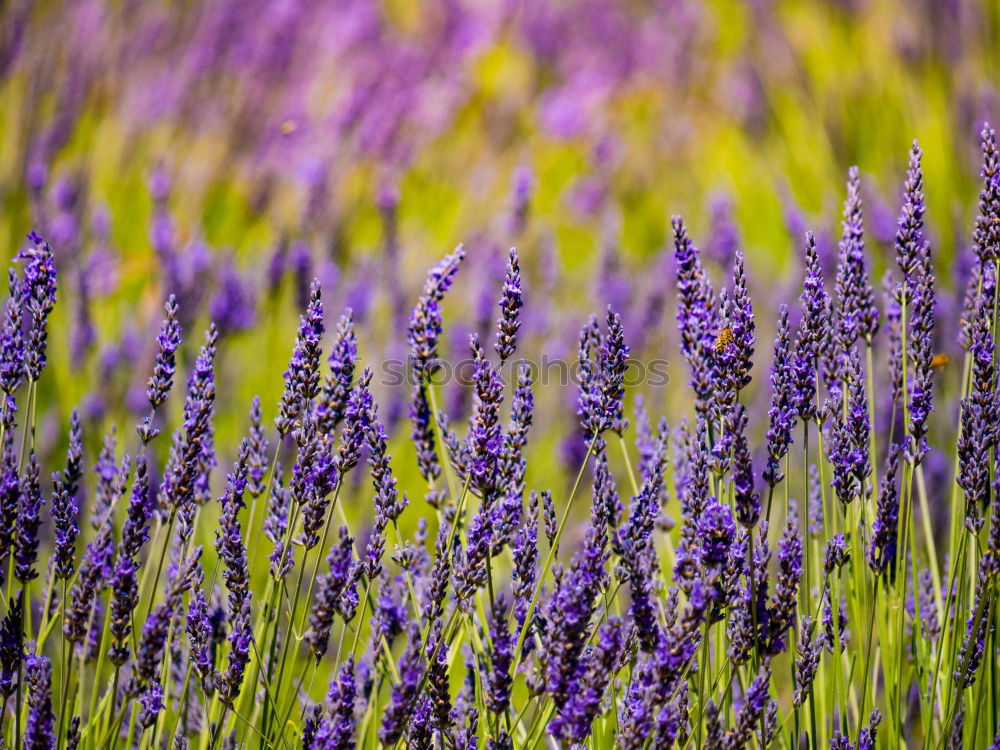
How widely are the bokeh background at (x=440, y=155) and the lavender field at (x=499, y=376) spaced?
3 centimetres

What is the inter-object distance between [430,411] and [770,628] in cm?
62

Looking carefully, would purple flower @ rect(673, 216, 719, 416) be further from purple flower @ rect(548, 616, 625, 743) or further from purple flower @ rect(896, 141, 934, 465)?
purple flower @ rect(548, 616, 625, 743)

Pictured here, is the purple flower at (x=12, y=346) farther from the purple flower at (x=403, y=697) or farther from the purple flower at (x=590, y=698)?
the purple flower at (x=590, y=698)

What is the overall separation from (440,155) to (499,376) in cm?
367

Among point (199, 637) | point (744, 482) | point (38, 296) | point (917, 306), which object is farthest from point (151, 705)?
point (917, 306)

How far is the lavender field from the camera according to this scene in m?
1.23

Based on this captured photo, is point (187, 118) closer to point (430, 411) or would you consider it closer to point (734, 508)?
point (430, 411)

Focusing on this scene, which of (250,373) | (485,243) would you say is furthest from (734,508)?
(485,243)

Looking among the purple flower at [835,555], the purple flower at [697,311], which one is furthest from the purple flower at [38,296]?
the purple flower at [835,555]

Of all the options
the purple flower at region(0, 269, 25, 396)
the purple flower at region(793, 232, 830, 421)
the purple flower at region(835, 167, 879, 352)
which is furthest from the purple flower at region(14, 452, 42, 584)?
the purple flower at region(835, 167, 879, 352)

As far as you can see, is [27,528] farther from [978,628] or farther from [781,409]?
[978,628]

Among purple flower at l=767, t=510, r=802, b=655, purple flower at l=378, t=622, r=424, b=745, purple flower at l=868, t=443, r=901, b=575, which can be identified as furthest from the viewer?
purple flower at l=868, t=443, r=901, b=575

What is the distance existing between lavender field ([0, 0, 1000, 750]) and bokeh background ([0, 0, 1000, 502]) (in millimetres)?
26

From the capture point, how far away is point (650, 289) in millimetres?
3020
